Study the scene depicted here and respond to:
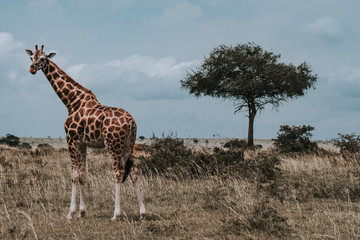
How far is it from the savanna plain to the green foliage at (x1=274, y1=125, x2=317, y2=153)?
787 centimetres

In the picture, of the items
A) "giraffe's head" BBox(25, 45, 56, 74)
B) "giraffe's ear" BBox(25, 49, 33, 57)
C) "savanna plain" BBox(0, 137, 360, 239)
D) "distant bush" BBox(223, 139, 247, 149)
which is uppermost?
"giraffe's ear" BBox(25, 49, 33, 57)

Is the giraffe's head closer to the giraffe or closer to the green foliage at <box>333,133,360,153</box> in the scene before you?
the giraffe

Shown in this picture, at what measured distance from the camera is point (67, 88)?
8773mm

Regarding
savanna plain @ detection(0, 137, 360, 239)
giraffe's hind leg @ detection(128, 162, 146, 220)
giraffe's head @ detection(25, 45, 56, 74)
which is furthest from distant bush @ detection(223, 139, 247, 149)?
giraffe's head @ detection(25, 45, 56, 74)

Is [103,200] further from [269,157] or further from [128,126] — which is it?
[269,157]

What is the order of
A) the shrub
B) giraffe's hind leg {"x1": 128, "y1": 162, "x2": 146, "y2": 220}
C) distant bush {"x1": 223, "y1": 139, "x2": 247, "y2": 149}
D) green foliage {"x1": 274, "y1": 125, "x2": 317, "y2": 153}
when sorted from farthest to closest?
1. green foliage {"x1": 274, "y1": 125, "x2": 317, "y2": 153}
2. distant bush {"x1": 223, "y1": 139, "x2": 247, "y2": 149}
3. the shrub
4. giraffe's hind leg {"x1": 128, "y1": 162, "x2": 146, "y2": 220}

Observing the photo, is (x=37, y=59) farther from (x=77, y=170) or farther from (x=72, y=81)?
(x=77, y=170)

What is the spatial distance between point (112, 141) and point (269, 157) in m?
6.95

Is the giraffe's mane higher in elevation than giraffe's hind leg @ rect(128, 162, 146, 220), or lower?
higher

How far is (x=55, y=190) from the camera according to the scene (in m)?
12.0

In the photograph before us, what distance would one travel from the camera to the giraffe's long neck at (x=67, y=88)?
8.60 meters

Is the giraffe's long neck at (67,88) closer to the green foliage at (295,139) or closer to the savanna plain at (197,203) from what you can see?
the savanna plain at (197,203)

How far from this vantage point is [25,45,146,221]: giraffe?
7.65 metres

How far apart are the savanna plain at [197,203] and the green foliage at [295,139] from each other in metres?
7.87
